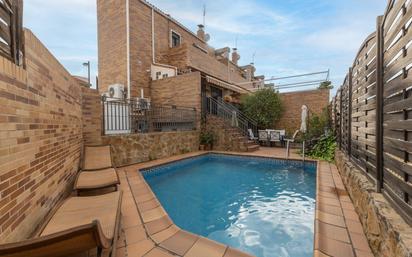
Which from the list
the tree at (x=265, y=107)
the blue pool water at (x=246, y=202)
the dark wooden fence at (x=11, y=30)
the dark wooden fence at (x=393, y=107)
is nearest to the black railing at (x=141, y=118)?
the blue pool water at (x=246, y=202)

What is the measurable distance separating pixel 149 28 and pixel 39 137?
15380 millimetres

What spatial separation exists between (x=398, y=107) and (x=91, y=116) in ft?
27.6

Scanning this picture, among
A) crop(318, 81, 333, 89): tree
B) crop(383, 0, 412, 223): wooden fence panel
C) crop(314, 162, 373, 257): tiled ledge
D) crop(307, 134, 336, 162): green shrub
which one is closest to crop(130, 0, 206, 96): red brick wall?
crop(307, 134, 336, 162): green shrub

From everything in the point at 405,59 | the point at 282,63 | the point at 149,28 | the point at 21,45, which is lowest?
the point at 405,59

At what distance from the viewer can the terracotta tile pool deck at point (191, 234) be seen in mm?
2824

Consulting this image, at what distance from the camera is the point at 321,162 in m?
8.75

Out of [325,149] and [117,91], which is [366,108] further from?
[117,91]

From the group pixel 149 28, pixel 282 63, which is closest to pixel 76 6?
pixel 149 28

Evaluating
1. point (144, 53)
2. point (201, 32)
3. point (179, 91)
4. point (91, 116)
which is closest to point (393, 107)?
point (91, 116)

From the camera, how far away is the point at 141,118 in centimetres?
1062

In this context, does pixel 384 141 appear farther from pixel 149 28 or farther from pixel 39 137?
pixel 149 28

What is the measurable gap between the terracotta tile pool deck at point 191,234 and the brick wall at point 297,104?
10894mm

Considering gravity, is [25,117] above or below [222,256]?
above

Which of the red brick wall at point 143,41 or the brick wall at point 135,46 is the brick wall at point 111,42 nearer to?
the brick wall at point 135,46
